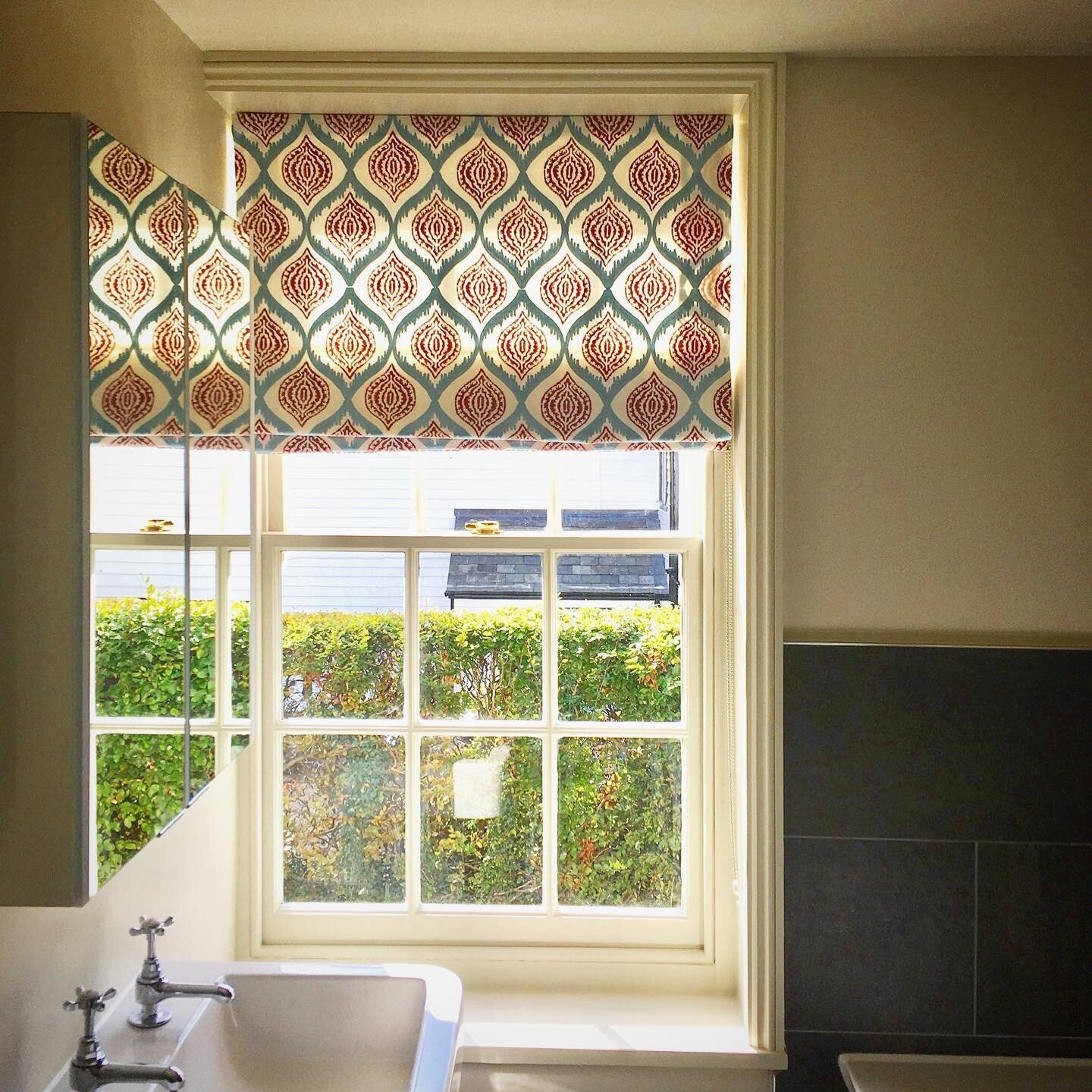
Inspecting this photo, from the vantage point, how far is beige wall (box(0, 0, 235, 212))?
4.38ft

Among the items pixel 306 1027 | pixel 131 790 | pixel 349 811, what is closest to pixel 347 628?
pixel 349 811

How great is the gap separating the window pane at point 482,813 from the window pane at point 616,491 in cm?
48

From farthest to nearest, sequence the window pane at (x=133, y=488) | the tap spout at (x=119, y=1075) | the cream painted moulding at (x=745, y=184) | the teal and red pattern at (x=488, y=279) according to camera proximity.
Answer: the teal and red pattern at (x=488, y=279)
the cream painted moulding at (x=745, y=184)
the tap spout at (x=119, y=1075)
the window pane at (x=133, y=488)

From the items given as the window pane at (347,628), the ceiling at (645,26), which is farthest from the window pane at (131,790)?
the ceiling at (645,26)

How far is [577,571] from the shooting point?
2072 mm

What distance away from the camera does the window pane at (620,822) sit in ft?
6.79

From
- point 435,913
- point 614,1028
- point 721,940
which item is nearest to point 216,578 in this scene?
point 435,913

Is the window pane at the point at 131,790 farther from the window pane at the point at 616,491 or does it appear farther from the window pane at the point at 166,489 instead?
the window pane at the point at 616,491

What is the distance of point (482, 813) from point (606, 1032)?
48cm

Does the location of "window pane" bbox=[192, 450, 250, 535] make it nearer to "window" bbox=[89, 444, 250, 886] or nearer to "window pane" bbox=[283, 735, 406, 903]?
"window" bbox=[89, 444, 250, 886]

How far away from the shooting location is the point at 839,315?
1.85 metres

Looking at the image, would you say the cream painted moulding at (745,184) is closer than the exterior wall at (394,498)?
Yes

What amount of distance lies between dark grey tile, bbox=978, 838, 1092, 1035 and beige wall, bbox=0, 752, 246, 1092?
146cm

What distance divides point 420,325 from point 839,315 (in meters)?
0.79
